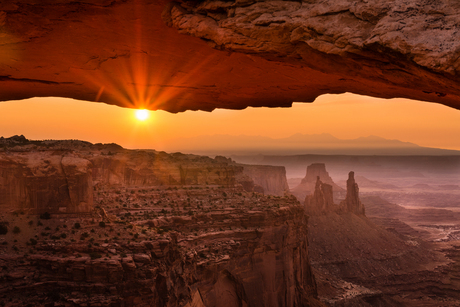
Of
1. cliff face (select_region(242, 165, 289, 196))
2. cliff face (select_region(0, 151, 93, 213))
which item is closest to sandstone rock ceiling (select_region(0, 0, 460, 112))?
cliff face (select_region(0, 151, 93, 213))

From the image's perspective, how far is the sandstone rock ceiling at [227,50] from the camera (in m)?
7.60

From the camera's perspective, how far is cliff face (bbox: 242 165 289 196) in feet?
465

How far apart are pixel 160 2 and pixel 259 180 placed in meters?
132

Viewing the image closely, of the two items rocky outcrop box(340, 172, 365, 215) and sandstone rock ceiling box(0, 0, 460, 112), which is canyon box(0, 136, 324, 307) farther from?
rocky outcrop box(340, 172, 365, 215)

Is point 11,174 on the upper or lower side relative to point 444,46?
lower

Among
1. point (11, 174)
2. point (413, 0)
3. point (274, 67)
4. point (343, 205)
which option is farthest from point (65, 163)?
point (343, 205)

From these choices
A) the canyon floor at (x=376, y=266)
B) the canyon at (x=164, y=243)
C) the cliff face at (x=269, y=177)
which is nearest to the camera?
the canyon at (x=164, y=243)

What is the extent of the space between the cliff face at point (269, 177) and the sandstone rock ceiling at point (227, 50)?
122935mm

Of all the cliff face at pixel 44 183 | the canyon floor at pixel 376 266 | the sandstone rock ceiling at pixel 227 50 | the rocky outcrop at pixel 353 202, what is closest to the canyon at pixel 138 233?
the cliff face at pixel 44 183

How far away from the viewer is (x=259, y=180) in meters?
141

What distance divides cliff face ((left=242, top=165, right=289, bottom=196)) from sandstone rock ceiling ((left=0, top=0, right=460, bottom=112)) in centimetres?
12294

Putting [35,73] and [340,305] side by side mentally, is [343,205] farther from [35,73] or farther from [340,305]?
[35,73]

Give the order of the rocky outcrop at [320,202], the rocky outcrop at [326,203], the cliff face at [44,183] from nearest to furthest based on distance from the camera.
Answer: the cliff face at [44,183] < the rocky outcrop at [320,202] < the rocky outcrop at [326,203]

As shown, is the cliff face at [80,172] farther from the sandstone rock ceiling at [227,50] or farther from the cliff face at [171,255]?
the sandstone rock ceiling at [227,50]
